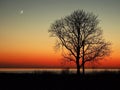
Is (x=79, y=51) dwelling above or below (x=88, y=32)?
below

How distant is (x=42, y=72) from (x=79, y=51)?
Result: 9091 mm

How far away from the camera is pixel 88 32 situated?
3684 cm

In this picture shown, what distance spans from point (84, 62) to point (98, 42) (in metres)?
3.49

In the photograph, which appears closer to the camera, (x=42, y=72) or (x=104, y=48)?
(x=42, y=72)
